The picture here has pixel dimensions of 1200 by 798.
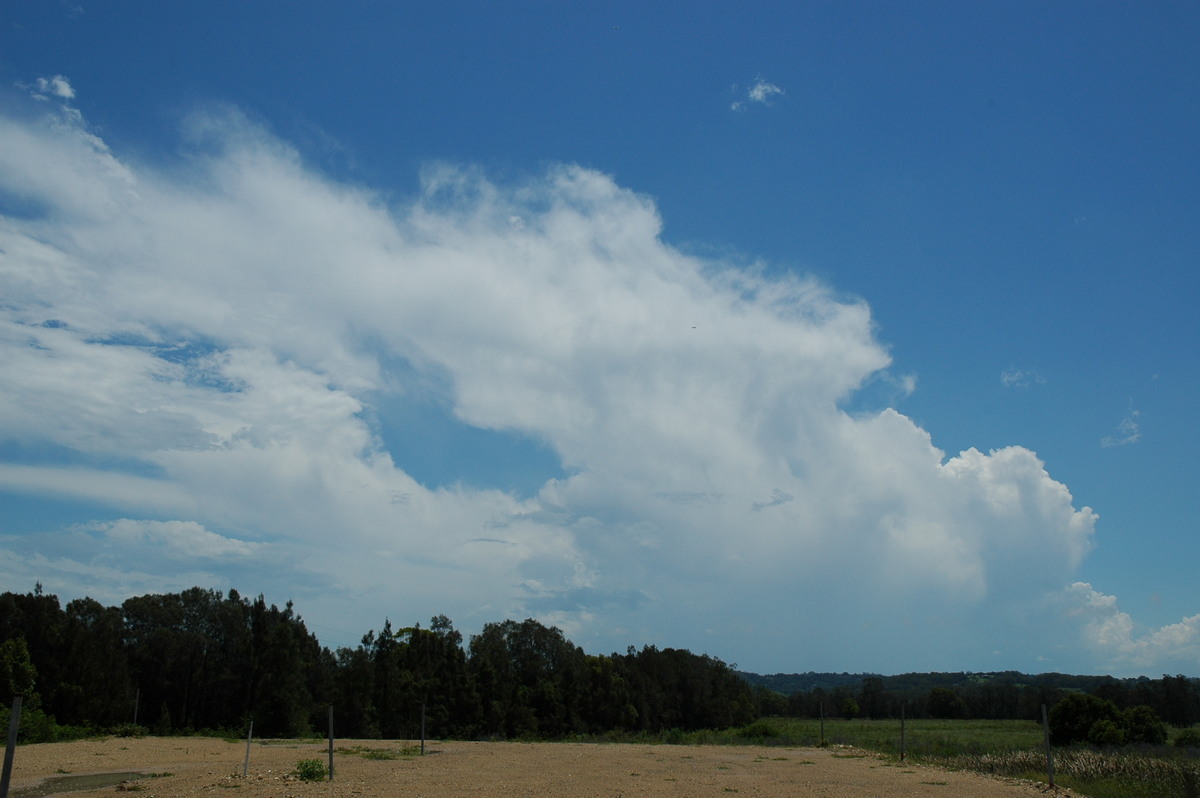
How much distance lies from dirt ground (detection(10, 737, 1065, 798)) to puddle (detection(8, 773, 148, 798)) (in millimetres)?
149

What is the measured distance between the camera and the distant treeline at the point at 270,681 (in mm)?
46969

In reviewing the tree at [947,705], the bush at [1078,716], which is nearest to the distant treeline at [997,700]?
the tree at [947,705]

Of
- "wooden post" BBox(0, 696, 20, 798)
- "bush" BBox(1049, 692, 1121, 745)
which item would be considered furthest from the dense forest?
"wooden post" BBox(0, 696, 20, 798)

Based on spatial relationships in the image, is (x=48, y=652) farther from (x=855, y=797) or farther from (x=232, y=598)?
(x=855, y=797)

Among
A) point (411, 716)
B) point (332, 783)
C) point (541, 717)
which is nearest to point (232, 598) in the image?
point (411, 716)

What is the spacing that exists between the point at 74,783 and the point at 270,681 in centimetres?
3100

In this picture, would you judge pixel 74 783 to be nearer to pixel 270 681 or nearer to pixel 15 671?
pixel 15 671

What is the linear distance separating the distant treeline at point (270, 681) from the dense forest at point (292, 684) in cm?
9

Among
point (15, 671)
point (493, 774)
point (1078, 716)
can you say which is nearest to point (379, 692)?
point (15, 671)

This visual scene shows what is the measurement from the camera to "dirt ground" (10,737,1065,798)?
19.3 m

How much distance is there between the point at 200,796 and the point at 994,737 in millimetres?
47578

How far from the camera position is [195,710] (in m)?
57.9

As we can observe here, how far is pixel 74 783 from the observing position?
2117 centimetres

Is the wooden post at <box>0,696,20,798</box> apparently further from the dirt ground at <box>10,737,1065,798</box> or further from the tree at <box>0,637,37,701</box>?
the tree at <box>0,637,37,701</box>
